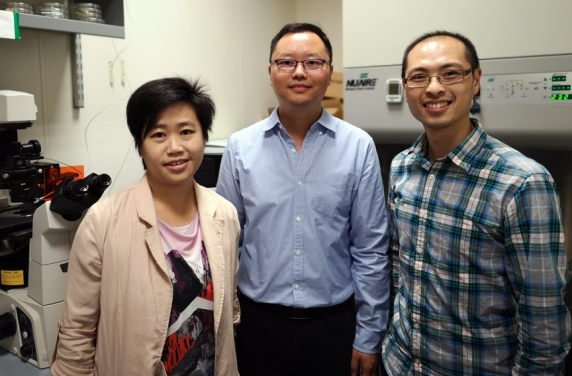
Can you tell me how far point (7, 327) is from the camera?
56.7 inches

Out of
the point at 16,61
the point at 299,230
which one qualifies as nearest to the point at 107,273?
the point at 299,230

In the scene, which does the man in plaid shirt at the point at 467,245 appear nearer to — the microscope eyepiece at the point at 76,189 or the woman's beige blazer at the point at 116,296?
the woman's beige blazer at the point at 116,296

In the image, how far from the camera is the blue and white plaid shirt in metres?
1.06

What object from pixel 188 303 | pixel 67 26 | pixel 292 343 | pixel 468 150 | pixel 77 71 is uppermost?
pixel 67 26

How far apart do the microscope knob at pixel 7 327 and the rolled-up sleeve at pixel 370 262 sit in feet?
3.55

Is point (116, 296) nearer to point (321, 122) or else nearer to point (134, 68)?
point (321, 122)

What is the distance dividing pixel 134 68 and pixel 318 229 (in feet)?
4.72

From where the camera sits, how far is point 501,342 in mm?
1150

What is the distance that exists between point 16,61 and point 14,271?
2.87 feet

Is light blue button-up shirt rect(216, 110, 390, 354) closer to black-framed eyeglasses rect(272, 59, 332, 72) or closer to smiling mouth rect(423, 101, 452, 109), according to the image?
black-framed eyeglasses rect(272, 59, 332, 72)

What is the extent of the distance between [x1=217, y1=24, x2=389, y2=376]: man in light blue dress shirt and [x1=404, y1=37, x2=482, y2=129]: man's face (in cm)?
32

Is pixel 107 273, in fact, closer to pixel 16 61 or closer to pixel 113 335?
pixel 113 335

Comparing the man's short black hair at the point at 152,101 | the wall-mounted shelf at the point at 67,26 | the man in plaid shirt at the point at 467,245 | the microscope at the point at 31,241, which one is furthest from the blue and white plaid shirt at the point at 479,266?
the wall-mounted shelf at the point at 67,26

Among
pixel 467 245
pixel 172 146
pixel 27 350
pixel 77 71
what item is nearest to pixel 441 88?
pixel 467 245
